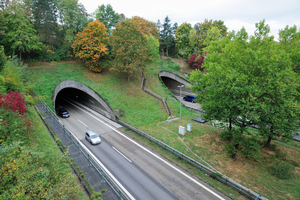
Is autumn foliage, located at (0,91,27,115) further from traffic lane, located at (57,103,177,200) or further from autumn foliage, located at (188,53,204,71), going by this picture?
autumn foliage, located at (188,53,204,71)

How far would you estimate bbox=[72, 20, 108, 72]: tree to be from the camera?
108 feet

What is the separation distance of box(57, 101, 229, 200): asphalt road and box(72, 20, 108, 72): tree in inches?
720

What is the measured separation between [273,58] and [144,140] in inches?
657

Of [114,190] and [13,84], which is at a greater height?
[13,84]

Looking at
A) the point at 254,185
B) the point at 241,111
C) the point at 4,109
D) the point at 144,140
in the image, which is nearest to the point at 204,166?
the point at 254,185

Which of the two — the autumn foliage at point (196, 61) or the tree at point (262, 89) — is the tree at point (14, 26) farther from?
the autumn foliage at point (196, 61)

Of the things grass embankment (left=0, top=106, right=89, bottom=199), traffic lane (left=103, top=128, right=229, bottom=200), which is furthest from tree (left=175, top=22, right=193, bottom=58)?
grass embankment (left=0, top=106, right=89, bottom=199)

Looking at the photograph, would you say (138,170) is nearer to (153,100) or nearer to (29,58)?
(153,100)

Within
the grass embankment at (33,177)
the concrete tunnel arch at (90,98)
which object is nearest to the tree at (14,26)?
the concrete tunnel arch at (90,98)

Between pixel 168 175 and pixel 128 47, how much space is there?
84.2 ft

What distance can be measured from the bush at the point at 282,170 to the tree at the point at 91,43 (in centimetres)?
3444

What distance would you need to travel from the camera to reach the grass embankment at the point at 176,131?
13.4 m

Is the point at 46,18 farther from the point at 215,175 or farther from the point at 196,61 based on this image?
the point at 215,175

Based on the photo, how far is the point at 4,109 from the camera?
10648 millimetres
